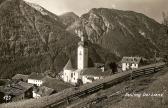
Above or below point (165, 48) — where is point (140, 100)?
below

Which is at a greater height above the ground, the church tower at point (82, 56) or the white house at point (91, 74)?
the church tower at point (82, 56)

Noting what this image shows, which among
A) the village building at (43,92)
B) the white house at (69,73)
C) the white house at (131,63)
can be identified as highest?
the white house at (131,63)

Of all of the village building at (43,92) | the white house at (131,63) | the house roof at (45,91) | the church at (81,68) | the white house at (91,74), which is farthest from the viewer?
the white house at (131,63)

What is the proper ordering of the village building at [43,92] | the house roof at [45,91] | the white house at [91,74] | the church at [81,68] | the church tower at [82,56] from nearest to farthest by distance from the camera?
the village building at [43,92] → the house roof at [45,91] → the white house at [91,74] → the church at [81,68] → the church tower at [82,56]

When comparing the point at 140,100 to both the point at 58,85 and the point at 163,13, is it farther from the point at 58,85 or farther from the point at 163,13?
the point at 58,85

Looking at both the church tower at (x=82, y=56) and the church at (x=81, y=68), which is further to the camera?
the church tower at (x=82, y=56)

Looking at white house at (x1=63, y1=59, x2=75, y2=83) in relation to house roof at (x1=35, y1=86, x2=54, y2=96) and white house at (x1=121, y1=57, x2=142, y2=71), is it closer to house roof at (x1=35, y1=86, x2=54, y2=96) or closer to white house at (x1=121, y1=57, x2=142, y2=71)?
white house at (x1=121, y1=57, x2=142, y2=71)

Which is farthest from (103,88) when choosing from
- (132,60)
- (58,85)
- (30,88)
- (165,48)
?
(132,60)

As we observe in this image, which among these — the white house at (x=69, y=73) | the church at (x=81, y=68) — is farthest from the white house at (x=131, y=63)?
the white house at (x=69, y=73)

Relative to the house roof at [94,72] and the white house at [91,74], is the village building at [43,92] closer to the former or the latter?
the white house at [91,74]

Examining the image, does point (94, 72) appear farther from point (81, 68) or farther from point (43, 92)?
point (43, 92)

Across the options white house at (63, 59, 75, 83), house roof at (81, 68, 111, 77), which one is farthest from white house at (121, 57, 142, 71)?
white house at (63, 59, 75, 83)
